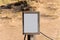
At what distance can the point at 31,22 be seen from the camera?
1675 millimetres

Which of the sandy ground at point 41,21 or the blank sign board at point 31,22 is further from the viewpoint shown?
the sandy ground at point 41,21

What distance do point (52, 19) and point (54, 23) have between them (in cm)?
6

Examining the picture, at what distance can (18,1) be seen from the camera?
7.64ft

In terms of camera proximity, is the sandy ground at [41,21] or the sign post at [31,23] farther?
the sandy ground at [41,21]

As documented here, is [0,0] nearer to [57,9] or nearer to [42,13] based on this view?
[42,13]

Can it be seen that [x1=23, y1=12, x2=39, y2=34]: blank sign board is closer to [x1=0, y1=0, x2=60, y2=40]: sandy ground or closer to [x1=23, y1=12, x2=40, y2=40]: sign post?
[x1=23, y1=12, x2=40, y2=40]: sign post

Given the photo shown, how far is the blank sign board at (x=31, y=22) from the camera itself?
1664 mm

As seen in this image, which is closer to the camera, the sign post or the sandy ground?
the sign post

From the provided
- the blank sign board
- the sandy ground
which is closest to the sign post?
the blank sign board

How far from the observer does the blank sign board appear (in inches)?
65.5

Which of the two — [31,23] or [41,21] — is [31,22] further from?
[41,21]

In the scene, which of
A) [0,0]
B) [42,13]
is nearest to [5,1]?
[0,0]

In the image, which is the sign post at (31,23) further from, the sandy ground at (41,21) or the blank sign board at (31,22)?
the sandy ground at (41,21)

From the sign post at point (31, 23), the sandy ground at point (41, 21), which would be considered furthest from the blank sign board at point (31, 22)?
the sandy ground at point (41, 21)
